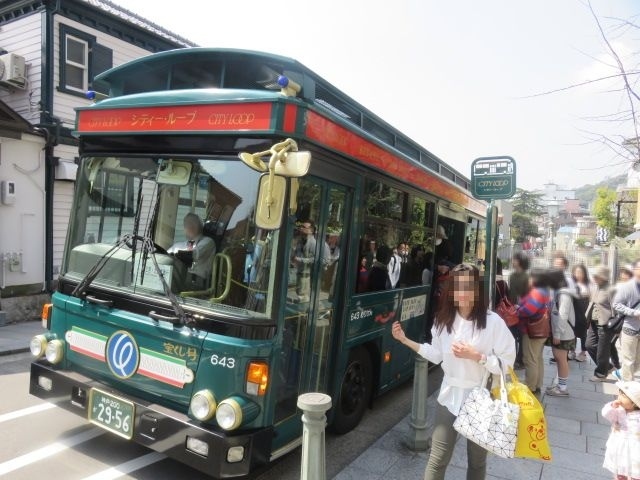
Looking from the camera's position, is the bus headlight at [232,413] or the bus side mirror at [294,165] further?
the bus headlight at [232,413]

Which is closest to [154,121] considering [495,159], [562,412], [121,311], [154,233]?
[154,233]

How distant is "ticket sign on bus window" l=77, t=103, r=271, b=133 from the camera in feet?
10.6

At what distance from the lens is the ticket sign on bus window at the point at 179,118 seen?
324 centimetres

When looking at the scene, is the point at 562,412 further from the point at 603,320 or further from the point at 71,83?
the point at 71,83

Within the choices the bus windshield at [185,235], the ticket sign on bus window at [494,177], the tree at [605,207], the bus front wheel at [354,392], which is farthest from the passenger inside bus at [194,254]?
the tree at [605,207]

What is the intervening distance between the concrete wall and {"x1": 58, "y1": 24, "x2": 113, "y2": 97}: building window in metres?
1.54

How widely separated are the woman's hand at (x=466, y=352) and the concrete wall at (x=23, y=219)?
9.10 m


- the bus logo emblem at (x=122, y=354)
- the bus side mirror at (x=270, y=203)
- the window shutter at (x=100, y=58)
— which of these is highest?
the window shutter at (x=100, y=58)

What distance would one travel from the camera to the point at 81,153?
402cm

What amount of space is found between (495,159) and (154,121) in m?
3.65

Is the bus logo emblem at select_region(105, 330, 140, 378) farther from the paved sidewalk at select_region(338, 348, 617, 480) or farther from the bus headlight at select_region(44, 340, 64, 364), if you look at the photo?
the paved sidewalk at select_region(338, 348, 617, 480)

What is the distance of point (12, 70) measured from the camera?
31.9ft

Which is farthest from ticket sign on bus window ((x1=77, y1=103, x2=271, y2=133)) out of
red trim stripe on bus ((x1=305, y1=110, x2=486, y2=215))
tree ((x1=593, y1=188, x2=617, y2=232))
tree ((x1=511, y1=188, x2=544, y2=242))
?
tree ((x1=511, y1=188, x2=544, y2=242))

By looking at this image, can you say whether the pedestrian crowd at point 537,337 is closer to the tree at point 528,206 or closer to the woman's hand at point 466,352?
the woman's hand at point 466,352
